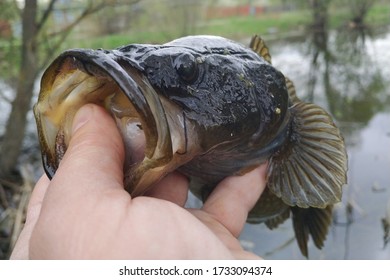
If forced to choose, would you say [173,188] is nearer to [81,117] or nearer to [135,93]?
[81,117]

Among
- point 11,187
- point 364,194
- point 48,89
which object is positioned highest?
point 48,89

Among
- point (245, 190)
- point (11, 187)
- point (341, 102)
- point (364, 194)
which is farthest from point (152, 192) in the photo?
point (341, 102)

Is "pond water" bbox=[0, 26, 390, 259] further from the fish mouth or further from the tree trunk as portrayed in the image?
the fish mouth

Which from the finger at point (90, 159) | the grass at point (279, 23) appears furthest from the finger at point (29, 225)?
the grass at point (279, 23)

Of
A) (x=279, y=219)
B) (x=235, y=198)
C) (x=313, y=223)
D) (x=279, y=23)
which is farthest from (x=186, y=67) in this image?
(x=279, y=23)

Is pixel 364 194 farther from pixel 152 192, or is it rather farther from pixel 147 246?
pixel 147 246

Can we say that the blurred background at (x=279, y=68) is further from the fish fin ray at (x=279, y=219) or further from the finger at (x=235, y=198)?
the finger at (x=235, y=198)
